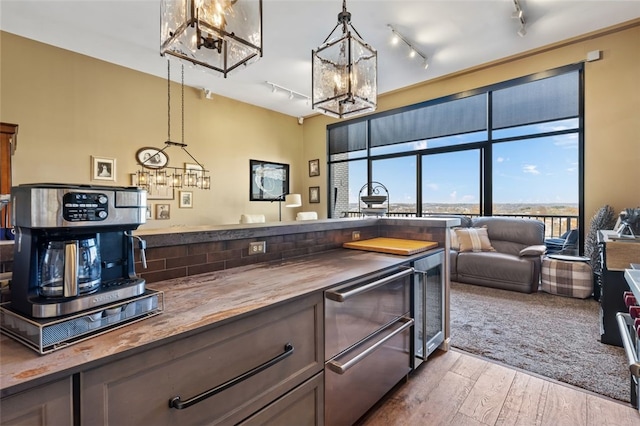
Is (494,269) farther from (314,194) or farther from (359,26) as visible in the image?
(314,194)

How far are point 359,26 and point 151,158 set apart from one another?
3.79 metres

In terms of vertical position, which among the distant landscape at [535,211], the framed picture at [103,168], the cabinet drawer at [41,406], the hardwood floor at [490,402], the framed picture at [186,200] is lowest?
the hardwood floor at [490,402]

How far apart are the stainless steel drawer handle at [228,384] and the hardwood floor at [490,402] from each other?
915 mm

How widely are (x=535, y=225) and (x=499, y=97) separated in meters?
2.13

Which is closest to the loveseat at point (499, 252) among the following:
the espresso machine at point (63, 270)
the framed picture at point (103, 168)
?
the espresso machine at point (63, 270)

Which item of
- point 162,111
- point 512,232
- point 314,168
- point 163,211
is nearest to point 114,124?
point 162,111

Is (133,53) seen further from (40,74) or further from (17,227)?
(17,227)

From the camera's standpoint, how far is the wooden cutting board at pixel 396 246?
2025 mm

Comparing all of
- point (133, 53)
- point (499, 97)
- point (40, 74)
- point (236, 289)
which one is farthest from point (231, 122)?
point (236, 289)

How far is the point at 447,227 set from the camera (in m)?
2.30

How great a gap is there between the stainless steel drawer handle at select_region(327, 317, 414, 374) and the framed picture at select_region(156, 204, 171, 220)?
4.58 meters

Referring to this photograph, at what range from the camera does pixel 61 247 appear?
0.81 m

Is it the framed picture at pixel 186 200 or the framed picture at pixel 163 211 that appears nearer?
the framed picture at pixel 163 211

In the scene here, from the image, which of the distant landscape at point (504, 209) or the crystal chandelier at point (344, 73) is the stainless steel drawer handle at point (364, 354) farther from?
the distant landscape at point (504, 209)
